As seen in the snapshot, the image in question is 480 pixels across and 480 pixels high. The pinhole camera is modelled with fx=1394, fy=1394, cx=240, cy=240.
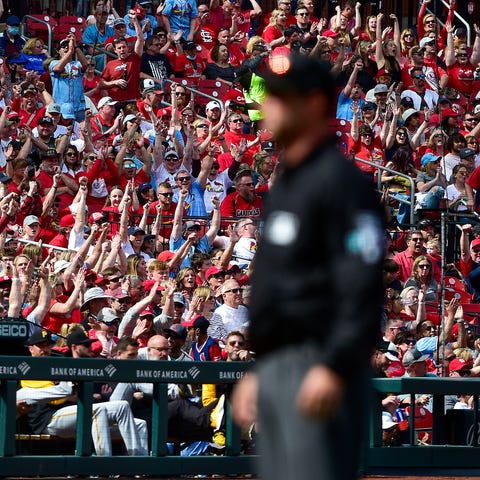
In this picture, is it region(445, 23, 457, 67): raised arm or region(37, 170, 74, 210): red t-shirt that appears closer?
region(37, 170, 74, 210): red t-shirt

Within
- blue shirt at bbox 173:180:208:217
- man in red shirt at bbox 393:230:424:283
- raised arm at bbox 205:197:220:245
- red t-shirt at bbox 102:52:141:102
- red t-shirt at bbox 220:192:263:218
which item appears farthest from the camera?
red t-shirt at bbox 102:52:141:102

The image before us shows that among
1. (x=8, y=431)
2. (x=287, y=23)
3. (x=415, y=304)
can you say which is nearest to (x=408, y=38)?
(x=287, y=23)

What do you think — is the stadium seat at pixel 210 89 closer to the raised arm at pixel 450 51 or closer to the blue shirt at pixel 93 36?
the blue shirt at pixel 93 36

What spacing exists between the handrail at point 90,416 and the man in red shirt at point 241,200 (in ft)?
19.6

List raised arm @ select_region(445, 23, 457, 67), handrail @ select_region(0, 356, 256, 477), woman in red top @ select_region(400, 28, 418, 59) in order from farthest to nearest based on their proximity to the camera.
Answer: woman in red top @ select_region(400, 28, 418, 59) → raised arm @ select_region(445, 23, 457, 67) → handrail @ select_region(0, 356, 256, 477)

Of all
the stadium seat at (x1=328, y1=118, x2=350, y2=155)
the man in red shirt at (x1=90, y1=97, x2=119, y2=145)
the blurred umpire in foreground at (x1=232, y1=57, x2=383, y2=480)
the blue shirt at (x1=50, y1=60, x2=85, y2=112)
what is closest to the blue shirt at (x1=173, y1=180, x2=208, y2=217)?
the man in red shirt at (x1=90, y1=97, x2=119, y2=145)

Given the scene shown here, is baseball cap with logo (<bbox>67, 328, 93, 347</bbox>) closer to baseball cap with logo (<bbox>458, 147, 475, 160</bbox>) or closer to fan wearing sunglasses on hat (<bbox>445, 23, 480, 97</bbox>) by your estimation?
baseball cap with logo (<bbox>458, 147, 475, 160</bbox>)

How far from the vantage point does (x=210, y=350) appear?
1128cm

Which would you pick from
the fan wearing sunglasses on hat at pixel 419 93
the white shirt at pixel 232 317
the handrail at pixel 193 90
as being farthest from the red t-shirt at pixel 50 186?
the fan wearing sunglasses on hat at pixel 419 93

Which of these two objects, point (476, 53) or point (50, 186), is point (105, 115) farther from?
point (476, 53)

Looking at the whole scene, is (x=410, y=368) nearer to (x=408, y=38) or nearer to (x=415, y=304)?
(x=415, y=304)

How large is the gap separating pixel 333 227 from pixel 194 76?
16.0 meters

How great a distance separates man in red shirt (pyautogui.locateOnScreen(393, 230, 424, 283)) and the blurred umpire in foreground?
37.0ft

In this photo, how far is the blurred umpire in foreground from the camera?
3.57 m
